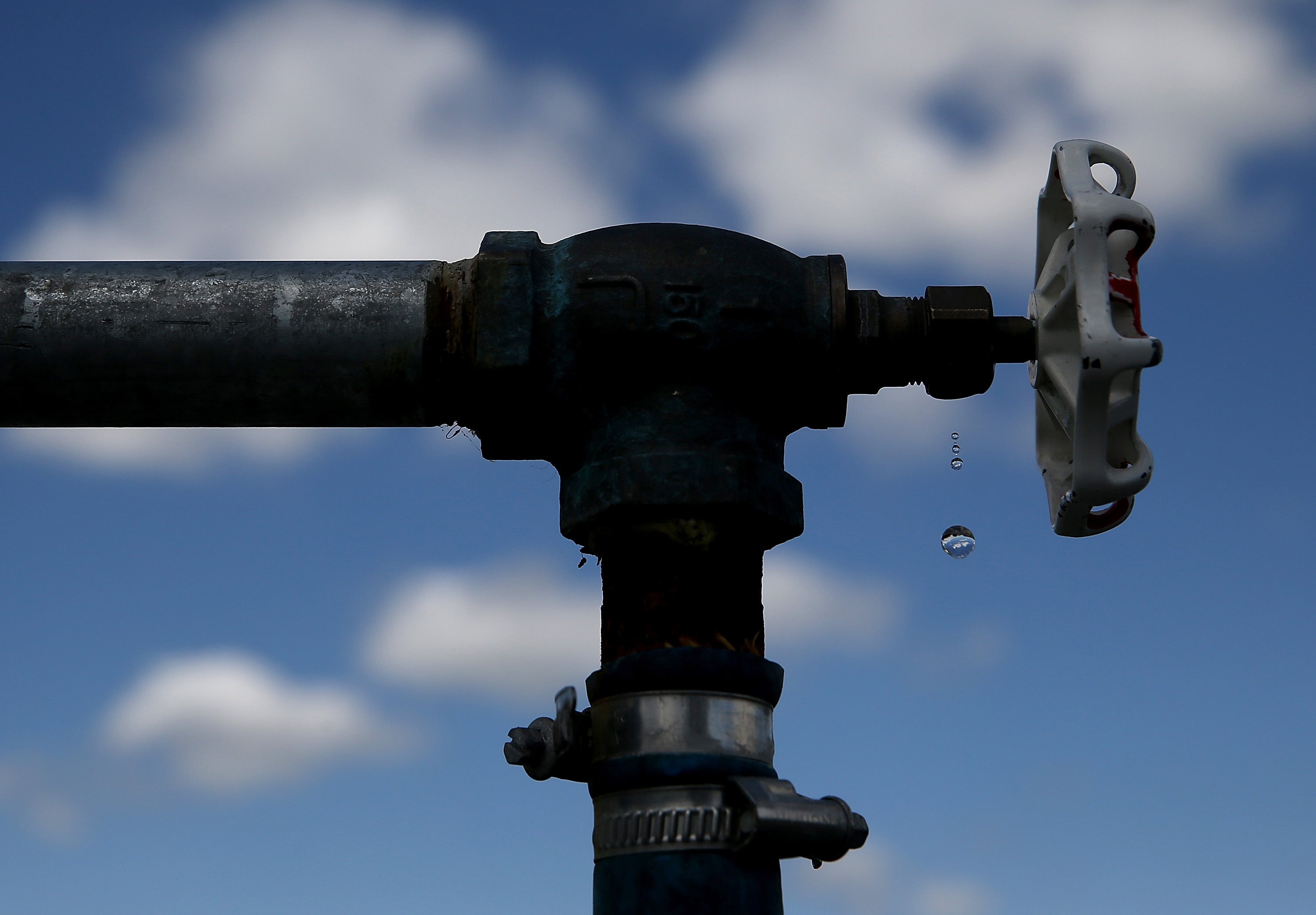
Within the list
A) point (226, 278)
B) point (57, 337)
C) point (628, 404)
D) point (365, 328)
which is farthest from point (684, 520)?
point (57, 337)

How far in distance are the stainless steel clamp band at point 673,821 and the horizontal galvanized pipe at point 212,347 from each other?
120 centimetres

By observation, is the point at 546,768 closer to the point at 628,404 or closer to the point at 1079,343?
the point at 628,404

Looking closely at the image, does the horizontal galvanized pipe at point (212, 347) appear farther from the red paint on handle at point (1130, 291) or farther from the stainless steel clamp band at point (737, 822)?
the red paint on handle at point (1130, 291)

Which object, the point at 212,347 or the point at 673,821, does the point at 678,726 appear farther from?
the point at 212,347

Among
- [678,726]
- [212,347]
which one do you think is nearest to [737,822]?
[678,726]

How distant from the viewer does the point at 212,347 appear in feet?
13.8

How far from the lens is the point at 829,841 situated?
3.75 meters

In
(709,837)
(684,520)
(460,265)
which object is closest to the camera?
(709,837)

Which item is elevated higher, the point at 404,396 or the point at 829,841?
the point at 404,396

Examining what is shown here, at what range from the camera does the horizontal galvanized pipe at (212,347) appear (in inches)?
165

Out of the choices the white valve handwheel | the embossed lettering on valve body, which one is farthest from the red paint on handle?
the embossed lettering on valve body

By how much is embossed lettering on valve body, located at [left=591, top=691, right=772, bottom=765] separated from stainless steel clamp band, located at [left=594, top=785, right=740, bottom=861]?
0.10 m

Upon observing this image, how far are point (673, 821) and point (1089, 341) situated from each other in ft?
4.94

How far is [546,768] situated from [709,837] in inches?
17.8
